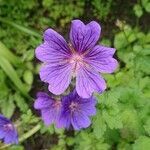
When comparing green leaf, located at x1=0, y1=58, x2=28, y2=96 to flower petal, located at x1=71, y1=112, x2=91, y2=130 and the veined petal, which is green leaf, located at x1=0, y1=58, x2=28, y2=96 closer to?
the veined petal

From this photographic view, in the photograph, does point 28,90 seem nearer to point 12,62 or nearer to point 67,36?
point 12,62

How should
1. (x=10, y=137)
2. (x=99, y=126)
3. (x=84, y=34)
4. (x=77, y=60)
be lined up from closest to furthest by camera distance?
1. (x=84, y=34)
2. (x=77, y=60)
3. (x=99, y=126)
4. (x=10, y=137)

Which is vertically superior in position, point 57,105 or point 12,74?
point 12,74

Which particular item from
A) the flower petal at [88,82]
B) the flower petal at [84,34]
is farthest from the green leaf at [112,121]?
the flower petal at [84,34]

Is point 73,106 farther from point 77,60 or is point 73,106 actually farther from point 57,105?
point 77,60

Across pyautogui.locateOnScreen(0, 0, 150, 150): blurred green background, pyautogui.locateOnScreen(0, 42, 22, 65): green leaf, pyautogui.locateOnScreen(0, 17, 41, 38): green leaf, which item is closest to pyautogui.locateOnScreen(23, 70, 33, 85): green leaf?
pyautogui.locateOnScreen(0, 0, 150, 150): blurred green background

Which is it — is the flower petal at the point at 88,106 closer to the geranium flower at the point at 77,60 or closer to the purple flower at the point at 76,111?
the purple flower at the point at 76,111

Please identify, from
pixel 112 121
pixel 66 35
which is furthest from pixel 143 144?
pixel 66 35

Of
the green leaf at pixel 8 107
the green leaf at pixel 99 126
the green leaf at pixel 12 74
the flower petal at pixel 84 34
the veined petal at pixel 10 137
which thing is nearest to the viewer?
the flower petal at pixel 84 34
